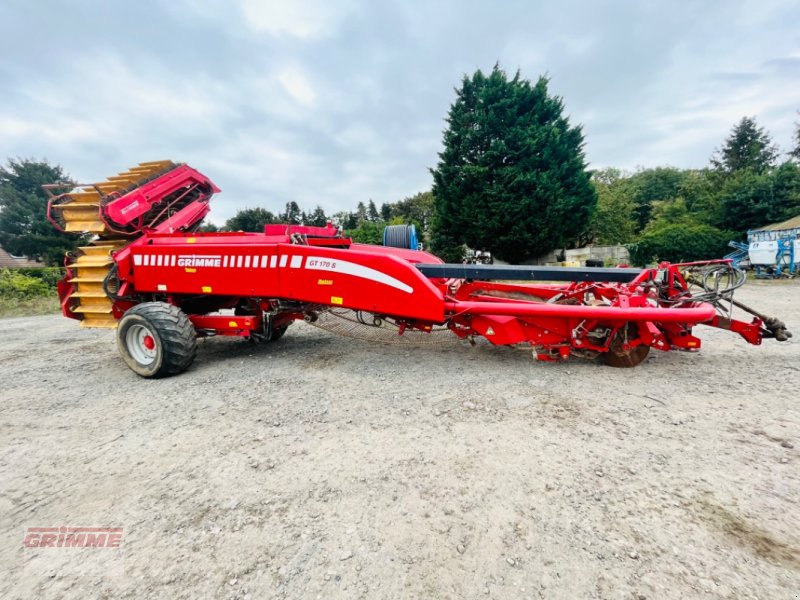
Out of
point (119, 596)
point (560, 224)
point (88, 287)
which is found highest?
point (560, 224)

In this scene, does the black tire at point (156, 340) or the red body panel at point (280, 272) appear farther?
the black tire at point (156, 340)

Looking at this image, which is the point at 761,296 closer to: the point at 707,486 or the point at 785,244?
the point at 785,244

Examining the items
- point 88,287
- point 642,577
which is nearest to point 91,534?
point 642,577

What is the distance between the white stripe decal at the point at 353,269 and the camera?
3547 mm

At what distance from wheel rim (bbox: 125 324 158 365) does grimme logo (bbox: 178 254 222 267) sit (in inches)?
32.8

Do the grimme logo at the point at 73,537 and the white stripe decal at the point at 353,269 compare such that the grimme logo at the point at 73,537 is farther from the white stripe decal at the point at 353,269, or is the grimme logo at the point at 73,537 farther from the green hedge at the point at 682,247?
the green hedge at the point at 682,247

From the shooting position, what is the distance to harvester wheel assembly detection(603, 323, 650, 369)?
3516 millimetres

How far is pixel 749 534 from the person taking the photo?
1567 millimetres

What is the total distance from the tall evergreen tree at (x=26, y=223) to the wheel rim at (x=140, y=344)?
3082 centimetres

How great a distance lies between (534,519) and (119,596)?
5.74ft

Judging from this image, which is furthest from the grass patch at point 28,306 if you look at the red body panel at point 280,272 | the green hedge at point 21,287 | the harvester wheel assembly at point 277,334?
the harvester wheel assembly at point 277,334

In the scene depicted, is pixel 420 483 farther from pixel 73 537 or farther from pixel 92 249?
pixel 92 249

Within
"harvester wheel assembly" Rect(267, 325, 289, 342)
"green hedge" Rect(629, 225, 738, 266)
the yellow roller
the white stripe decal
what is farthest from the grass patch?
"green hedge" Rect(629, 225, 738, 266)

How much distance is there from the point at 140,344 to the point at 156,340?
1.58 feet
